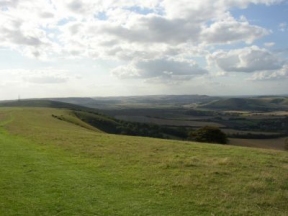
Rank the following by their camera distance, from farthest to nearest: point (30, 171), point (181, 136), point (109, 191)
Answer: point (181, 136) → point (30, 171) → point (109, 191)

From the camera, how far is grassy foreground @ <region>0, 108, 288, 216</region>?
1392 cm

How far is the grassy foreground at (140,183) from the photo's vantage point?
13922mm

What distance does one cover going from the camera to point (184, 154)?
85.3ft

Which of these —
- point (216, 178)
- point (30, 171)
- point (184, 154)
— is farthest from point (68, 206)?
point (184, 154)

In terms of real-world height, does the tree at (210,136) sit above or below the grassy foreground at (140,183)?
below

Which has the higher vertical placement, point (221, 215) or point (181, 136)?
point (221, 215)

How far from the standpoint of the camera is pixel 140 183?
689 inches

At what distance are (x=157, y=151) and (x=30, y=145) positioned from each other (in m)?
12.1

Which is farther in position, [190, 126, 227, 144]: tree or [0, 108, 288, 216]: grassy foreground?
[190, 126, 227, 144]: tree

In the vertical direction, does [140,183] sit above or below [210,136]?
above

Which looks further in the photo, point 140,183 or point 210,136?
point 210,136

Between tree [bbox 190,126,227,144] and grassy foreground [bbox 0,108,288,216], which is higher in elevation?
grassy foreground [bbox 0,108,288,216]

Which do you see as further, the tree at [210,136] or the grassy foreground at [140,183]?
the tree at [210,136]

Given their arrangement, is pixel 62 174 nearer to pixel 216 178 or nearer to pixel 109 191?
pixel 109 191
